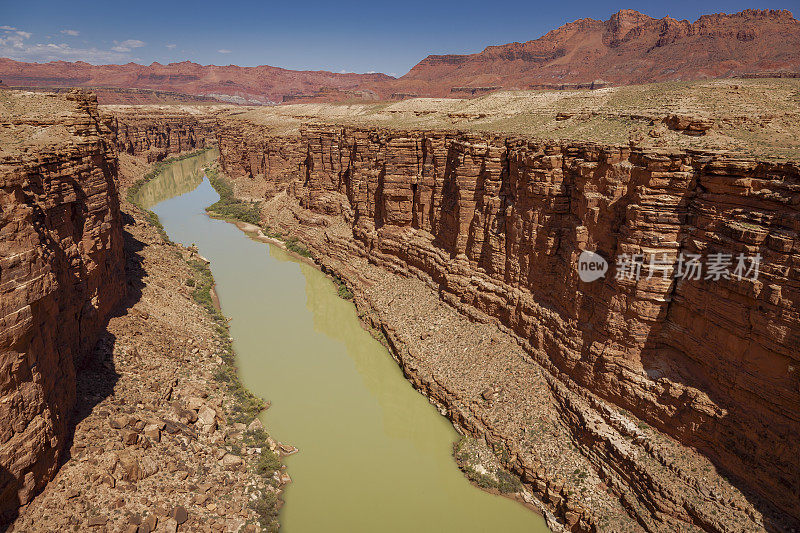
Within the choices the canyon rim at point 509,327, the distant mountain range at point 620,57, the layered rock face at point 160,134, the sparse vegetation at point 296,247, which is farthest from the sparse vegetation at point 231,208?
the distant mountain range at point 620,57

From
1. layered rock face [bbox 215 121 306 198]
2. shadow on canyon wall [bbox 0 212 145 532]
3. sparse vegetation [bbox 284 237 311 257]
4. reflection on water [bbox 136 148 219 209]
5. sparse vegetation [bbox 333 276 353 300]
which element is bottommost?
sparse vegetation [bbox 333 276 353 300]

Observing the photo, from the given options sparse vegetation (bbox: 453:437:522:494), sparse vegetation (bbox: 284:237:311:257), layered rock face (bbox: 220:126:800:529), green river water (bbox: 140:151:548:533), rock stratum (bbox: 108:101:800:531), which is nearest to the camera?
layered rock face (bbox: 220:126:800:529)

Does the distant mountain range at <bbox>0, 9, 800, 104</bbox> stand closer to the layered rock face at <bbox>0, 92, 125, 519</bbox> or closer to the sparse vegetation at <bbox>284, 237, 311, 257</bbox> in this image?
the sparse vegetation at <bbox>284, 237, 311, 257</bbox>

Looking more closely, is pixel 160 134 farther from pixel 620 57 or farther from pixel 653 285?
pixel 620 57

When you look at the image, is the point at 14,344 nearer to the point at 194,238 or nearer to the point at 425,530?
the point at 425,530

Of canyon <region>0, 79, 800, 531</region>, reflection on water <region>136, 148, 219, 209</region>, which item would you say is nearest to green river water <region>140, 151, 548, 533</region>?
canyon <region>0, 79, 800, 531</region>

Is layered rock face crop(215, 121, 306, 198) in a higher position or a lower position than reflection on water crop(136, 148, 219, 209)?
higher

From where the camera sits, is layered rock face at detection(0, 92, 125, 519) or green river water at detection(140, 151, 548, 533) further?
green river water at detection(140, 151, 548, 533)
